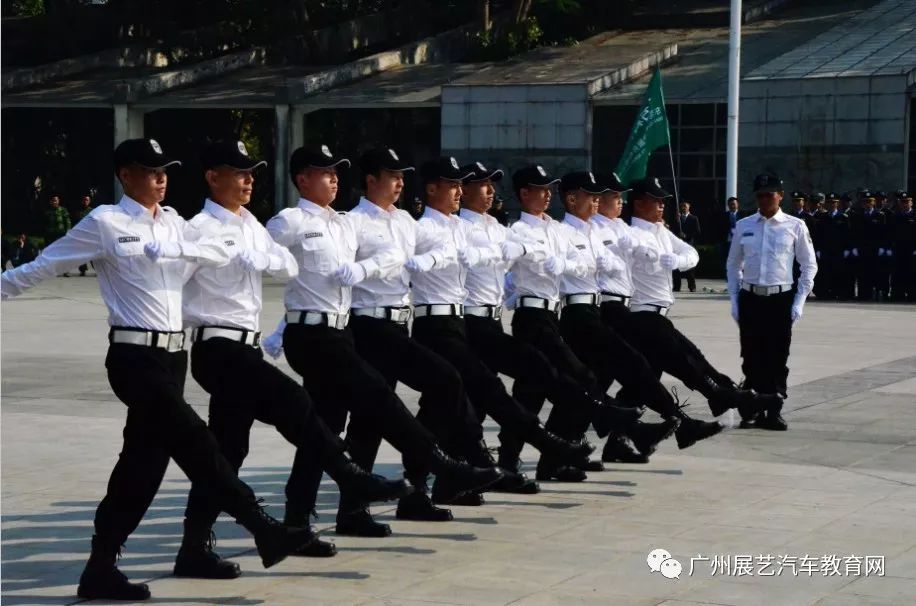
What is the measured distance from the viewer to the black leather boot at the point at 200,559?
22.9ft

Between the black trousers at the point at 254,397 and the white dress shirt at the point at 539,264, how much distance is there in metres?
2.51

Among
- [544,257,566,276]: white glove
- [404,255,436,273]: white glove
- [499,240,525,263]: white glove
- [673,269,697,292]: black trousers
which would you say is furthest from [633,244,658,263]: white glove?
[673,269,697,292]: black trousers

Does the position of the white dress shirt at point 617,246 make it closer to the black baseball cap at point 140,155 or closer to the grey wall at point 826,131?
the black baseball cap at point 140,155

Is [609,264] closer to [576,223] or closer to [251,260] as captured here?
[576,223]

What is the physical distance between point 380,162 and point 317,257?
77 centimetres

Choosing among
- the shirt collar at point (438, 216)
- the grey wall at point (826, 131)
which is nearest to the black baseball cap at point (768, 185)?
the shirt collar at point (438, 216)

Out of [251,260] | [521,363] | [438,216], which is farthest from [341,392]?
[521,363]

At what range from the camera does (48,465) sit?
391 inches

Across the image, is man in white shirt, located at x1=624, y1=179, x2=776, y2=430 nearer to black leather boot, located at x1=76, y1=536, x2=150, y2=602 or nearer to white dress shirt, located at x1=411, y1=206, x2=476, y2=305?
white dress shirt, located at x1=411, y1=206, x2=476, y2=305

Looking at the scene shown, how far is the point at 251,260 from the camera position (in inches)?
276

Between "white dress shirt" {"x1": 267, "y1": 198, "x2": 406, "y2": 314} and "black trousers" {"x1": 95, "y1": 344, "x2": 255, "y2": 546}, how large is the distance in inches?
42.5

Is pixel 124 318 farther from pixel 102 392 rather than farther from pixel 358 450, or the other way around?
pixel 102 392

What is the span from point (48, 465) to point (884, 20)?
32.9 meters

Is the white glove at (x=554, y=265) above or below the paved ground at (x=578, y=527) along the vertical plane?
above
